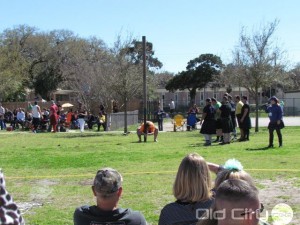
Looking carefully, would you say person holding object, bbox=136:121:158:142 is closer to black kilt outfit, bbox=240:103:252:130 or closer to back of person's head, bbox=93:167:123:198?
black kilt outfit, bbox=240:103:252:130

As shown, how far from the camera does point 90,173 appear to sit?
10648mm

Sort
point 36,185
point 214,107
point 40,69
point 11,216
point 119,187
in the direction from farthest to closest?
point 40,69 → point 214,107 → point 36,185 → point 119,187 → point 11,216

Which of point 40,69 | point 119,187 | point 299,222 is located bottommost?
point 299,222

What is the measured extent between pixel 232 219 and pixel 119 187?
1.66 m

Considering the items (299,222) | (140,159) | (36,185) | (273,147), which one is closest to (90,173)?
(36,185)

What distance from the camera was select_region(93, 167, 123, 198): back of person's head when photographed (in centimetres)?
375

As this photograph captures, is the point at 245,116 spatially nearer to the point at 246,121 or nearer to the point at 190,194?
the point at 246,121

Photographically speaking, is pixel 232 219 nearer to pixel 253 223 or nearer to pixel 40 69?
pixel 253 223

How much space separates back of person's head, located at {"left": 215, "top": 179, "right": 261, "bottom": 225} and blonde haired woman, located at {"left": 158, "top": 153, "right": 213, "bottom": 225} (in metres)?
1.52

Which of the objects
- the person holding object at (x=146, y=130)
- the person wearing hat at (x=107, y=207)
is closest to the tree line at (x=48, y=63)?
the person holding object at (x=146, y=130)

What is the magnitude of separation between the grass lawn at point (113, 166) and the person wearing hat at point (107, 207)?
2.47m

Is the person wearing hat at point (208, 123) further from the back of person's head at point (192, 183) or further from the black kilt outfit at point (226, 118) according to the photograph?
the back of person's head at point (192, 183)

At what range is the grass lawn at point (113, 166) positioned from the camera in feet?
24.4

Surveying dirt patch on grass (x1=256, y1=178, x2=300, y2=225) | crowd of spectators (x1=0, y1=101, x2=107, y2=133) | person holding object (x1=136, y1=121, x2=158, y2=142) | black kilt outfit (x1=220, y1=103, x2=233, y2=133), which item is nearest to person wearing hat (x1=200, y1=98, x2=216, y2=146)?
black kilt outfit (x1=220, y1=103, x2=233, y2=133)
